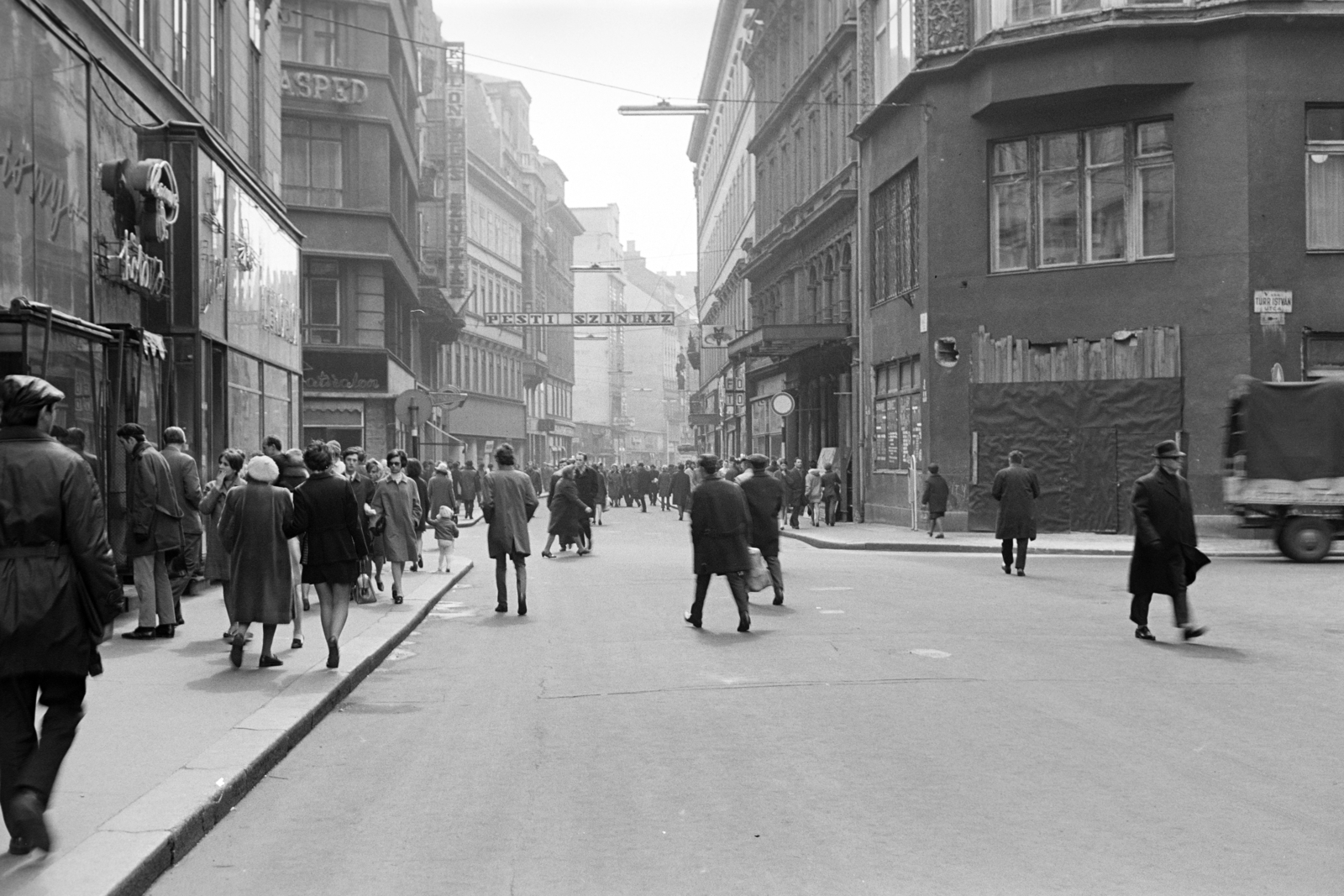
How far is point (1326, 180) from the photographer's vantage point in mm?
26672

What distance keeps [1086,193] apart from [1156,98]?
7.04ft

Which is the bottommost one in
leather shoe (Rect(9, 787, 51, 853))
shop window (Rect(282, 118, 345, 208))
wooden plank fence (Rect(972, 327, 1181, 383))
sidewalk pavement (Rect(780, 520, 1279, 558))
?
sidewalk pavement (Rect(780, 520, 1279, 558))

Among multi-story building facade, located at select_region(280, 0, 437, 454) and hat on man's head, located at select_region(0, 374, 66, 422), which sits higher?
multi-story building facade, located at select_region(280, 0, 437, 454)

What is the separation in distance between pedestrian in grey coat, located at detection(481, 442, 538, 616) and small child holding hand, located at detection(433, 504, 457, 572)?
4.89 meters

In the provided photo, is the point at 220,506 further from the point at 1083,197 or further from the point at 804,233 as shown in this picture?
the point at 804,233

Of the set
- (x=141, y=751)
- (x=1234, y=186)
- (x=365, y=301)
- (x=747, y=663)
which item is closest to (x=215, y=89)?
(x=747, y=663)

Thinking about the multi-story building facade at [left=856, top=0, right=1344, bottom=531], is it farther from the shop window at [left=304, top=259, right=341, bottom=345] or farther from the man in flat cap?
the man in flat cap

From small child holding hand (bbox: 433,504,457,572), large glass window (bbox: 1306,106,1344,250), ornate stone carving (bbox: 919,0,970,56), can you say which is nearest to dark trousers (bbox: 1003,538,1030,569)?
small child holding hand (bbox: 433,504,457,572)

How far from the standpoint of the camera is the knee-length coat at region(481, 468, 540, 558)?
15.9 m

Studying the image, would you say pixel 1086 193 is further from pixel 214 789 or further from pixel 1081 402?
pixel 214 789

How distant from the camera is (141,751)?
766 centimetres

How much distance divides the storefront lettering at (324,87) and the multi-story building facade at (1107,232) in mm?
16584

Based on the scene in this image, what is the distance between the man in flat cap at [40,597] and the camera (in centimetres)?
558

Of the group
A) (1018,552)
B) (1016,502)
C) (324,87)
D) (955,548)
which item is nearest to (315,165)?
(324,87)
